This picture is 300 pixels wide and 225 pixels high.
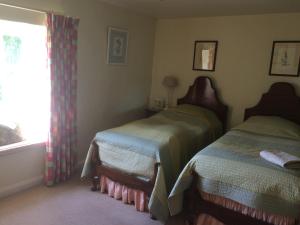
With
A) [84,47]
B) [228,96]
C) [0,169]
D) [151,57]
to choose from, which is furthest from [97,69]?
[228,96]

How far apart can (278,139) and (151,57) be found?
2435 millimetres

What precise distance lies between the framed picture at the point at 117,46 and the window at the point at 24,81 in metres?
0.98

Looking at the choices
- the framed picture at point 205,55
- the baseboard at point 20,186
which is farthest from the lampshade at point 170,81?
the baseboard at point 20,186

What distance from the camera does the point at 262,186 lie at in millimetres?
1943

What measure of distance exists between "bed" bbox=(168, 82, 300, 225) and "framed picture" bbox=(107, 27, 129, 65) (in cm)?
187

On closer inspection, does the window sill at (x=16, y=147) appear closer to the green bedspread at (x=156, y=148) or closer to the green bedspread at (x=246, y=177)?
the green bedspread at (x=156, y=148)

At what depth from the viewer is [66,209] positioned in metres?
2.60

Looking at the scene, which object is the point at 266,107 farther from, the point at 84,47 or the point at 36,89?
the point at 36,89

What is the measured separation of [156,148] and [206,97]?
183cm

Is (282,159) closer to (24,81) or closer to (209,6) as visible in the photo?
(209,6)

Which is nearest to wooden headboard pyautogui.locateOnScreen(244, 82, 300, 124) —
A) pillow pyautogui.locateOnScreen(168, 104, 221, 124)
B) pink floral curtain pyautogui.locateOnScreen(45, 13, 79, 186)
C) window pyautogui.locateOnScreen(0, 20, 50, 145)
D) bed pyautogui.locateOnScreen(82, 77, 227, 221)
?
pillow pyautogui.locateOnScreen(168, 104, 221, 124)

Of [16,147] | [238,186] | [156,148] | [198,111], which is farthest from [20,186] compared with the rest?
[198,111]

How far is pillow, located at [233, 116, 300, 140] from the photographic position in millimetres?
3030

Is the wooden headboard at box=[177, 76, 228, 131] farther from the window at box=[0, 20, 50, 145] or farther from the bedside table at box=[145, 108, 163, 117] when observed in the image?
the window at box=[0, 20, 50, 145]
